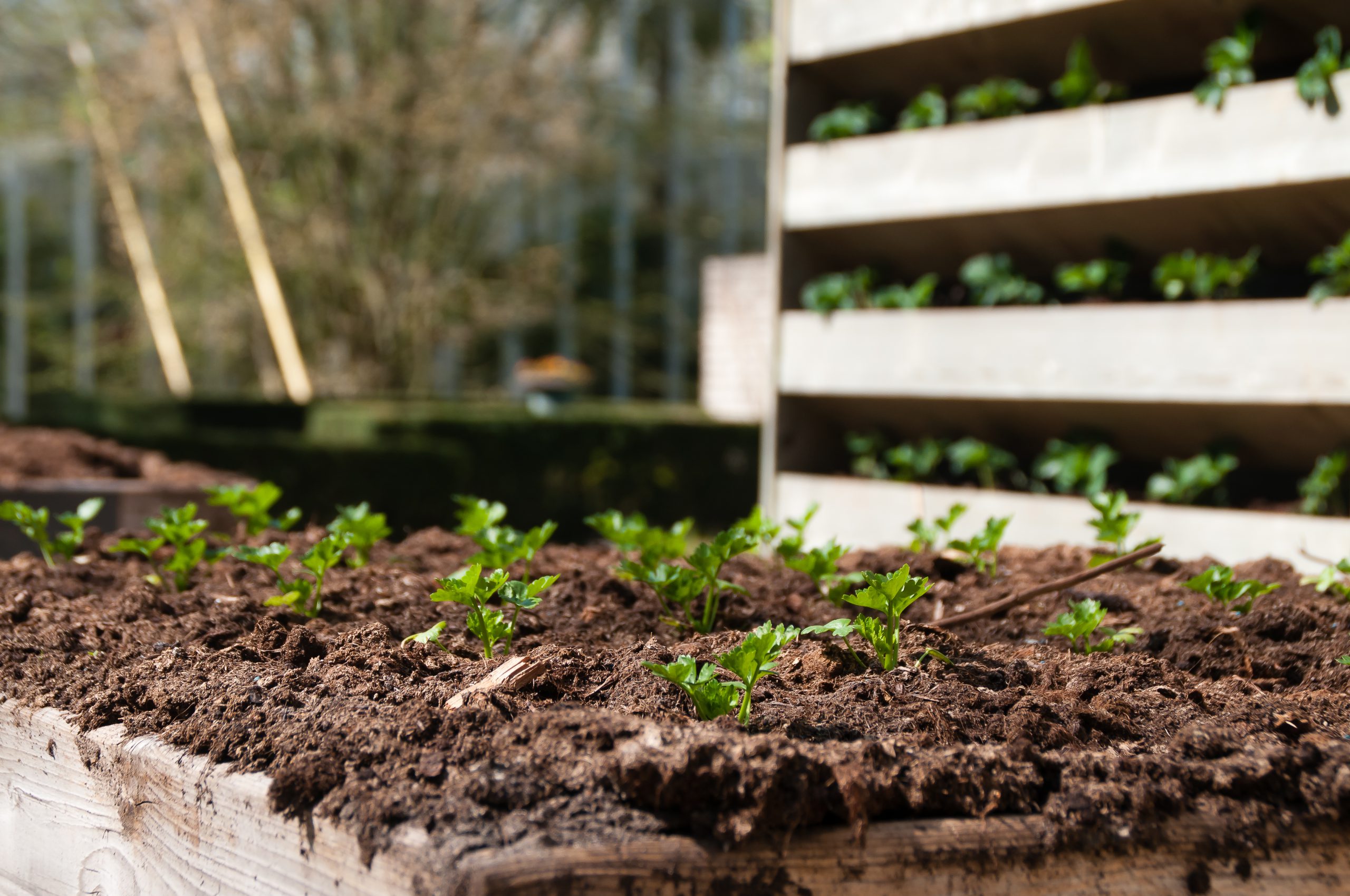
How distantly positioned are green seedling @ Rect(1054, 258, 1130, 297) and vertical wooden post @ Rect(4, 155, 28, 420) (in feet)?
44.5

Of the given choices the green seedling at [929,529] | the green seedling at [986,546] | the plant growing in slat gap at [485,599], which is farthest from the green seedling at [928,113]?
the plant growing in slat gap at [485,599]

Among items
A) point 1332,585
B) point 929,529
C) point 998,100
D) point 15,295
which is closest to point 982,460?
point 998,100

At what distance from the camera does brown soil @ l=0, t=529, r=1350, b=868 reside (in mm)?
974

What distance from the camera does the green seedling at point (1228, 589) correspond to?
164 cm

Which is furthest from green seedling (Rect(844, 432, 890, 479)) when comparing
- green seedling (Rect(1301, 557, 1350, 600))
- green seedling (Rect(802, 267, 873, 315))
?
green seedling (Rect(1301, 557, 1350, 600))

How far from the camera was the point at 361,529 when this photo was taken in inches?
76.7

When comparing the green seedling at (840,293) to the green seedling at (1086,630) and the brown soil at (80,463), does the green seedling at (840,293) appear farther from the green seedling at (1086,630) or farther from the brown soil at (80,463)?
the green seedling at (1086,630)

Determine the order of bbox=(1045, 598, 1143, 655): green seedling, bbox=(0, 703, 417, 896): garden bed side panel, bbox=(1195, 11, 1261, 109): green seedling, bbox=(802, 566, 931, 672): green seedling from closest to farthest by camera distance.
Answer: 1. bbox=(0, 703, 417, 896): garden bed side panel
2. bbox=(802, 566, 931, 672): green seedling
3. bbox=(1045, 598, 1143, 655): green seedling
4. bbox=(1195, 11, 1261, 109): green seedling

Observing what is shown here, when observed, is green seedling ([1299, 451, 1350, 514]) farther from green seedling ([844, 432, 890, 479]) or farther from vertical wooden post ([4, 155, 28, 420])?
vertical wooden post ([4, 155, 28, 420])

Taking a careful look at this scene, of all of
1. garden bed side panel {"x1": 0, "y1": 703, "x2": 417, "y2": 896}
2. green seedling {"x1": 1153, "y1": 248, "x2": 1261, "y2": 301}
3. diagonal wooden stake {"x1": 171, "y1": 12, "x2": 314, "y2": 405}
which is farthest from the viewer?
diagonal wooden stake {"x1": 171, "y1": 12, "x2": 314, "y2": 405}

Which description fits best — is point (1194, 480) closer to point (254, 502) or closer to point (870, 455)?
point (870, 455)

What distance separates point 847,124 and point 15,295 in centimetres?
1319

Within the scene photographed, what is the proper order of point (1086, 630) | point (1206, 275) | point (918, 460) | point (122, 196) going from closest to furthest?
point (1086, 630) < point (1206, 275) < point (918, 460) < point (122, 196)

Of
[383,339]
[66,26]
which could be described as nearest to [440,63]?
[383,339]
